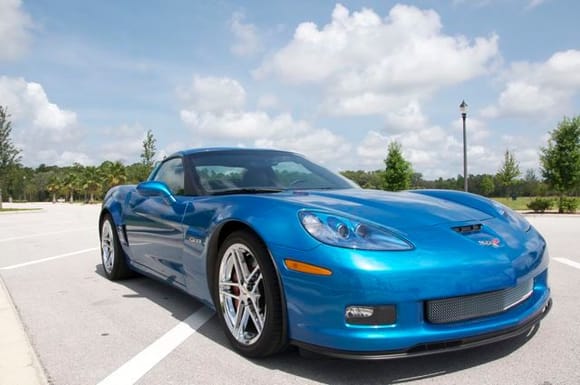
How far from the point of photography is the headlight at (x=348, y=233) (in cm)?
240

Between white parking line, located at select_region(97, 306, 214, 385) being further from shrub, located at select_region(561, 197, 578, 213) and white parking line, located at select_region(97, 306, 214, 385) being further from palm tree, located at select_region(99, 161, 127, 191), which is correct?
palm tree, located at select_region(99, 161, 127, 191)

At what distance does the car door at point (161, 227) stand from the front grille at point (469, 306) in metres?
1.90

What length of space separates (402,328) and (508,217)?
135 cm

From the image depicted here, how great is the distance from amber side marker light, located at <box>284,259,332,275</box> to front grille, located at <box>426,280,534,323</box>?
52cm

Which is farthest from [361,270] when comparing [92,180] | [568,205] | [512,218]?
[92,180]

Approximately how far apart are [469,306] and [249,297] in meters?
1.20

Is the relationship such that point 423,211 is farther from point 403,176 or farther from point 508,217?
point 403,176

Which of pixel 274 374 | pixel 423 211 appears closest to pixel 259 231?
pixel 274 374

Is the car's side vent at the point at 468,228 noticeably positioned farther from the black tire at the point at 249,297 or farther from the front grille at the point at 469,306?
the black tire at the point at 249,297

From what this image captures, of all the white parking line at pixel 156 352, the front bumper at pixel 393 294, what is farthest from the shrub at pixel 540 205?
the front bumper at pixel 393 294

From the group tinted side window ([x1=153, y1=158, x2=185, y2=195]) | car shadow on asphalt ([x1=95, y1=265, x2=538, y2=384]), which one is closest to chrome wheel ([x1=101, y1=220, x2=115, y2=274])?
tinted side window ([x1=153, y1=158, x2=185, y2=195])

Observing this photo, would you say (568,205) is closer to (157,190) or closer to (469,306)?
(157,190)

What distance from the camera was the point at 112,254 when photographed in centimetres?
525

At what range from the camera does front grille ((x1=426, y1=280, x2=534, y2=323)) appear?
234cm
